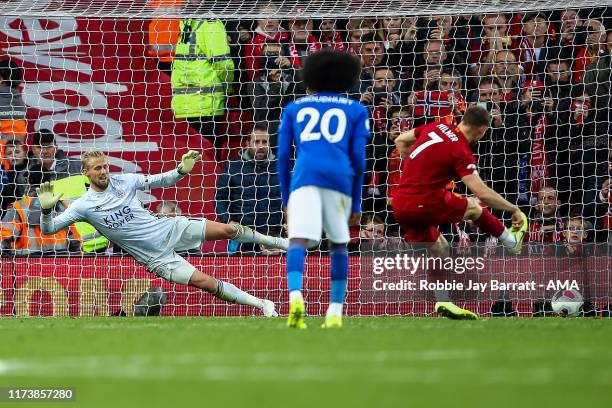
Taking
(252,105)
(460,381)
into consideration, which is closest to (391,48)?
(252,105)

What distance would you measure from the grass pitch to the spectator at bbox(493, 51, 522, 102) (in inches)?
243

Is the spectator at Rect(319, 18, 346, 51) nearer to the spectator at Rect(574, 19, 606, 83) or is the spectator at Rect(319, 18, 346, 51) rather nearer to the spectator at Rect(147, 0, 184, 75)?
the spectator at Rect(147, 0, 184, 75)

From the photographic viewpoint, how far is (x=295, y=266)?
880 centimetres

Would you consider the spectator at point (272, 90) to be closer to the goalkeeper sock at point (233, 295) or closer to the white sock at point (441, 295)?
the goalkeeper sock at point (233, 295)

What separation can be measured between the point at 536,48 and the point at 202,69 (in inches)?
167

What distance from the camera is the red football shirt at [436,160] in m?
10.8

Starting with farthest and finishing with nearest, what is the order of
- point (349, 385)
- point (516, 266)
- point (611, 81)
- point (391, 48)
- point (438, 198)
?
point (391, 48) → point (611, 81) → point (516, 266) → point (438, 198) → point (349, 385)

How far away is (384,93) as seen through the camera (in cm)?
1493

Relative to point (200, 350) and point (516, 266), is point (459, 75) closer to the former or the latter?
point (516, 266)

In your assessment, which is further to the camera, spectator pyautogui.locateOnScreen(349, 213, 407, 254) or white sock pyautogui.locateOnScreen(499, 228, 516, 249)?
spectator pyautogui.locateOnScreen(349, 213, 407, 254)

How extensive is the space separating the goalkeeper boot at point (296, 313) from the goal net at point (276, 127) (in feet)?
13.9

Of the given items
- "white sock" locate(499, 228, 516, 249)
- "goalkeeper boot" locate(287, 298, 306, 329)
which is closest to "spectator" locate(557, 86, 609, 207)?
"white sock" locate(499, 228, 516, 249)

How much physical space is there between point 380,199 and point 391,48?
201 cm

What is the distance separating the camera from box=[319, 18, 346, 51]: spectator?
15.4 m
